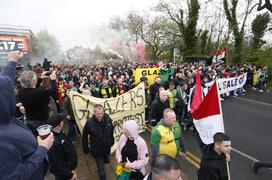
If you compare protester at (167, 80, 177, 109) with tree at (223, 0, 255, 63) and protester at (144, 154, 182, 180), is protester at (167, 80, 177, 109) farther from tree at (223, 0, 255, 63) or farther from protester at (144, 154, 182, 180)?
tree at (223, 0, 255, 63)

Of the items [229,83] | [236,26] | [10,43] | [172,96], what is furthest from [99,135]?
[236,26]

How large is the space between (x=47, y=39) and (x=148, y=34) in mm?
47382

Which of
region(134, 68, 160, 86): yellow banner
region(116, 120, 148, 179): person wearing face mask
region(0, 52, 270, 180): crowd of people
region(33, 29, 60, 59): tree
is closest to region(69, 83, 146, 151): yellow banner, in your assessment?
region(0, 52, 270, 180): crowd of people

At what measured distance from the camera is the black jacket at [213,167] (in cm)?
292

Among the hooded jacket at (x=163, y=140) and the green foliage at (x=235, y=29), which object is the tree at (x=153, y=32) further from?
the hooded jacket at (x=163, y=140)

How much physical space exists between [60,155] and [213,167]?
6.90 ft

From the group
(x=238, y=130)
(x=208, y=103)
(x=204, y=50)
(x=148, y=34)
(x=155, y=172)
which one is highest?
(x=148, y=34)

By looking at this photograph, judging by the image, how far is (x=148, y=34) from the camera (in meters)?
42.3

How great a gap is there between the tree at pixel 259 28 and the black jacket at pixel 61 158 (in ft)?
88.3

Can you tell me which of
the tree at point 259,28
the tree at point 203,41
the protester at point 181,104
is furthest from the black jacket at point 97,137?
the tree at point 203,41

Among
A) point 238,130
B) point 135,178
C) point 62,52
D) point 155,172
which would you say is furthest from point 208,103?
point 62,52

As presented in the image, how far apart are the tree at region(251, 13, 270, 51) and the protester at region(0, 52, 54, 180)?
2789 centimetres

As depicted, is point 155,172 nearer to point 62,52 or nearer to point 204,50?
point 204,50

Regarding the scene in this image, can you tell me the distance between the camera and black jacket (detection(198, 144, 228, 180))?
292cm
